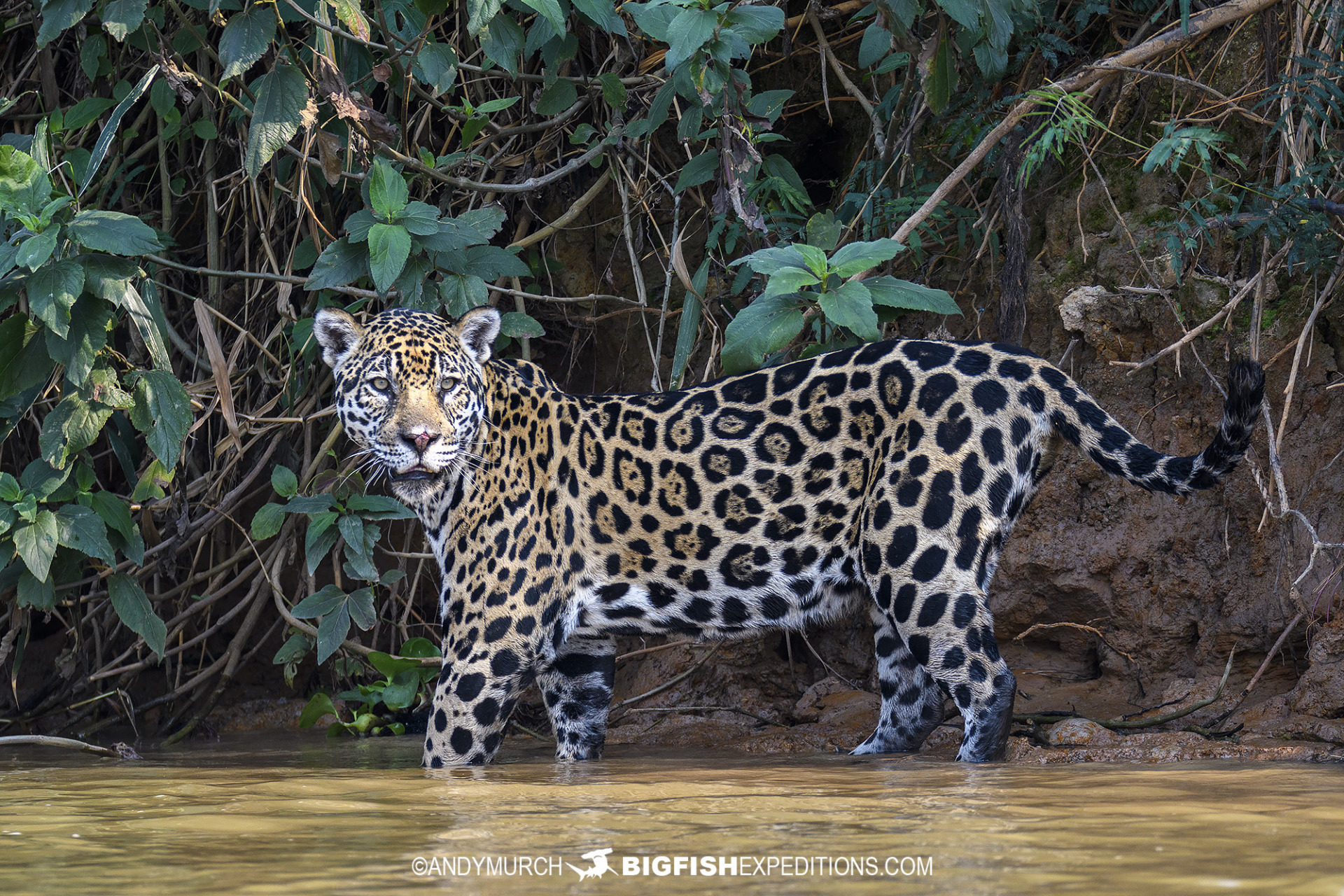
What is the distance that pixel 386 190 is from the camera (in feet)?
17.1

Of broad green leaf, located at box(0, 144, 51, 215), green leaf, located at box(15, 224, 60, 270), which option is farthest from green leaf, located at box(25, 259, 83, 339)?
broad green leaf, located at box(0, 144, 51, 215)

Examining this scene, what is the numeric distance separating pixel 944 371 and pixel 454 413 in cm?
188

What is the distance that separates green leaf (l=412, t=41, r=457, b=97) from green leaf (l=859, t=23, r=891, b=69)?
175 cm

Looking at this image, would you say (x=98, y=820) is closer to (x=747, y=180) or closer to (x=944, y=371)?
(x=944, y=371)

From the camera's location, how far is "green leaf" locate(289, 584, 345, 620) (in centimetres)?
576

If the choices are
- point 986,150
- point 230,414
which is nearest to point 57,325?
point 230,414

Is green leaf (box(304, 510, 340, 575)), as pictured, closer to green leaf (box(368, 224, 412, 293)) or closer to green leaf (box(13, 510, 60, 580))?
green leaf (box(13, 510, 60, 580))

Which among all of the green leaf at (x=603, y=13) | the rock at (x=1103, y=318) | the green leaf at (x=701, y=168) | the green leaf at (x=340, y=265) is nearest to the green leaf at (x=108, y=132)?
the green leaf at (x=340, y=265)

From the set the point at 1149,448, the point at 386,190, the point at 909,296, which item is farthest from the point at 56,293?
the point at 1149,448

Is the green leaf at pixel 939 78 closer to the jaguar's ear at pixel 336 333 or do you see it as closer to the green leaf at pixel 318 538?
the jaguar's ear at pixel 336 333

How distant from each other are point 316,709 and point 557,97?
3.36 m

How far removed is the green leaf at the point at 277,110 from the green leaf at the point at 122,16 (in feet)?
1.87

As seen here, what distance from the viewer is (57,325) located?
4672 millimetres

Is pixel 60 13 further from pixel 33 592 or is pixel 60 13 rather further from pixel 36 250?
pixel 33 592
